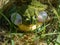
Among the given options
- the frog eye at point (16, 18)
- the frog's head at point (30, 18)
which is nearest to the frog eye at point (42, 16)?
the frog's head at point (30, 18)

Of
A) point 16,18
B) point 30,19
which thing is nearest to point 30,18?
point 30,19

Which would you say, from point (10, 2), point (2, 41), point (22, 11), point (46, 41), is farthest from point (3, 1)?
point (46, 41)

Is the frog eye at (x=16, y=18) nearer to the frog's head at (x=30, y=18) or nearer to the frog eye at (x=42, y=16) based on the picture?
the frog's head at (x=30, y=18)

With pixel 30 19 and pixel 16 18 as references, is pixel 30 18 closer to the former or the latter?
pixel 30 19

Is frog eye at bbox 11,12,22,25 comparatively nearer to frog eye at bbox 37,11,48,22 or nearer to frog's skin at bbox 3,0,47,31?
frog's skin at bbox 3,0,47,31

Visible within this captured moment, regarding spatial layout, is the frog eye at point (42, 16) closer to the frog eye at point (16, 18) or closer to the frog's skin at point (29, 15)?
the frog's skin at point (29, 15)

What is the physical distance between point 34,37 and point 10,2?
0.41m

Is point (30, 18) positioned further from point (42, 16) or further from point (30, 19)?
point (42, 16)

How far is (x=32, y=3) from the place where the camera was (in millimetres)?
2152

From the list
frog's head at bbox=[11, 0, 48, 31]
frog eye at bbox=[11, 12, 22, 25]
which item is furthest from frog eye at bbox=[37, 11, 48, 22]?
frog eye at bbox=[11, 12, 22, 25]

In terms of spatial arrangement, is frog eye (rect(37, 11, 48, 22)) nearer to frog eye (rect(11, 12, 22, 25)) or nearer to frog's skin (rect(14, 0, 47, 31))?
frog's skin (rect(14, 0, 47, 31))

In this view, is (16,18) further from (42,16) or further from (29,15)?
(42,16)

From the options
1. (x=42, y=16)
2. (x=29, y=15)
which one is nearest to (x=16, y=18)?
(x=29, y=15)

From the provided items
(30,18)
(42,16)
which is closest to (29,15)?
(30,18)
